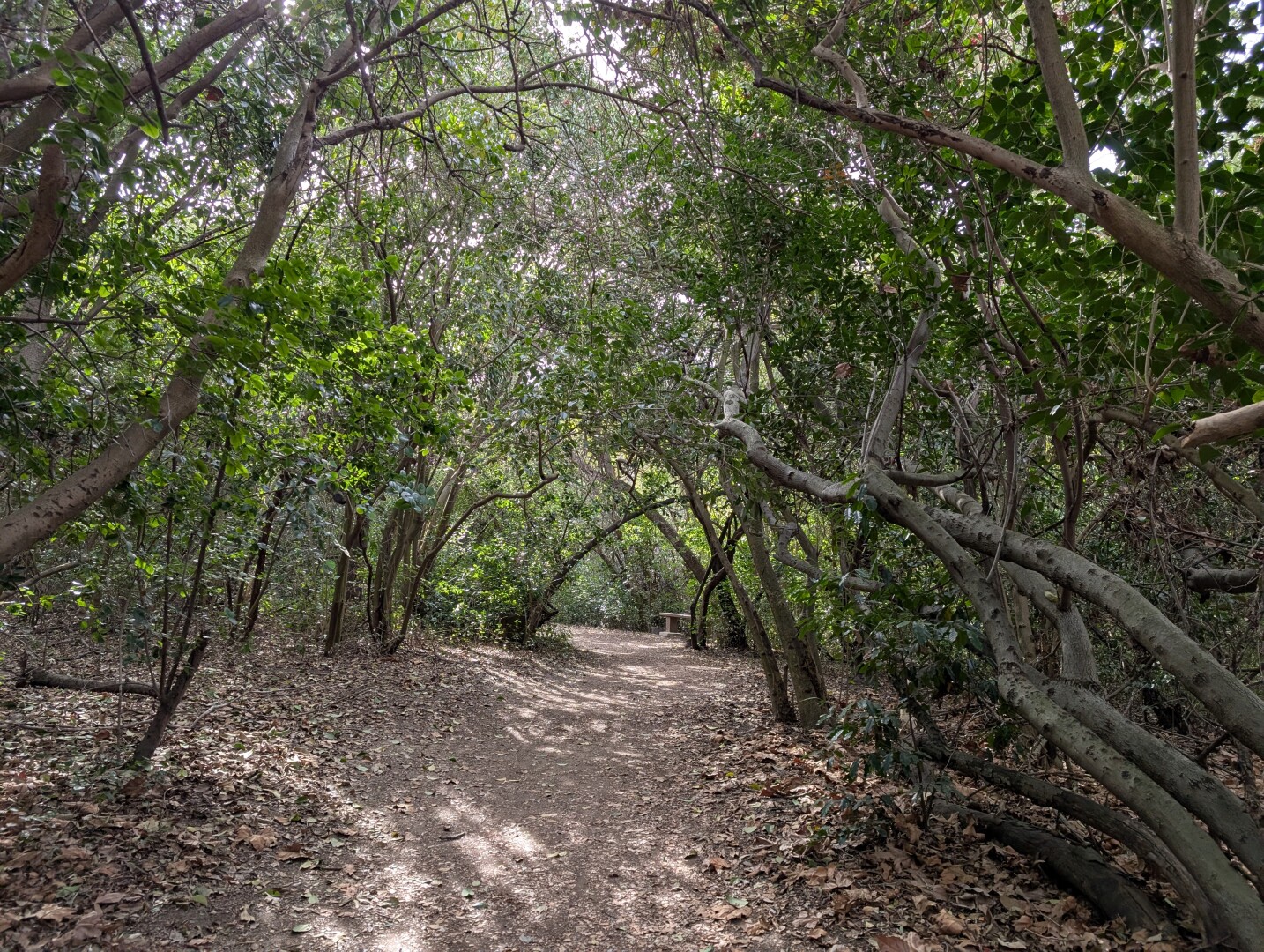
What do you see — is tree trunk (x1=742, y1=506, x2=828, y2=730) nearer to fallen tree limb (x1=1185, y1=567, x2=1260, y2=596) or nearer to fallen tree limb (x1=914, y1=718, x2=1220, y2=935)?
fallen tree limb (x1=914, y1=718, x2=1220, y2=935)

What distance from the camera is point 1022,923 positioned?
11.4ft

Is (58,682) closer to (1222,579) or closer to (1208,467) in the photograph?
(1208,467)

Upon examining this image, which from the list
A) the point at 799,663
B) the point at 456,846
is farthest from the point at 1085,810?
the point at 456,846

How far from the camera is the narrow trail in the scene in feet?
12.8

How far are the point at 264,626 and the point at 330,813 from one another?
25.4 feet

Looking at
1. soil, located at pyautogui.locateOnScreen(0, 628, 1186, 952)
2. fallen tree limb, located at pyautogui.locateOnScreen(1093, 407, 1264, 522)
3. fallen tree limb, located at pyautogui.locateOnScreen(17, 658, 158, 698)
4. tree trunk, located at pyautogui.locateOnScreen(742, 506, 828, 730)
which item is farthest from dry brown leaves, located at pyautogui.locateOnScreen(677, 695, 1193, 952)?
fallen tree limb, located at pyautogui.locateOnScreen(17, 658, 158, 698)

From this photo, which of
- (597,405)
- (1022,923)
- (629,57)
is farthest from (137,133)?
(1022,923)

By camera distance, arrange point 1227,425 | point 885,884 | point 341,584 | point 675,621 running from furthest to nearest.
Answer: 1. point 675,621
2. point 341,584
3. point 885,884
4. point 1227,425

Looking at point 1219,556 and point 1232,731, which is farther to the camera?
point 1219,556

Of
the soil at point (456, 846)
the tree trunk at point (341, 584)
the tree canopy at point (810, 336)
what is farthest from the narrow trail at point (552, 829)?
the tree trunk at point (341, 584)

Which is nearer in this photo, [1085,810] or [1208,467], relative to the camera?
[1208,467]

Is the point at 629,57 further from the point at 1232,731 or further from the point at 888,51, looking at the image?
the point at 1232,731

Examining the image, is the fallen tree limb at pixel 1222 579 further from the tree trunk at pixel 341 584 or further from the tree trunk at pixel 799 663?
the tree trunk at pixel 341 584

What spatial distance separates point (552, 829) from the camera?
5305mm
